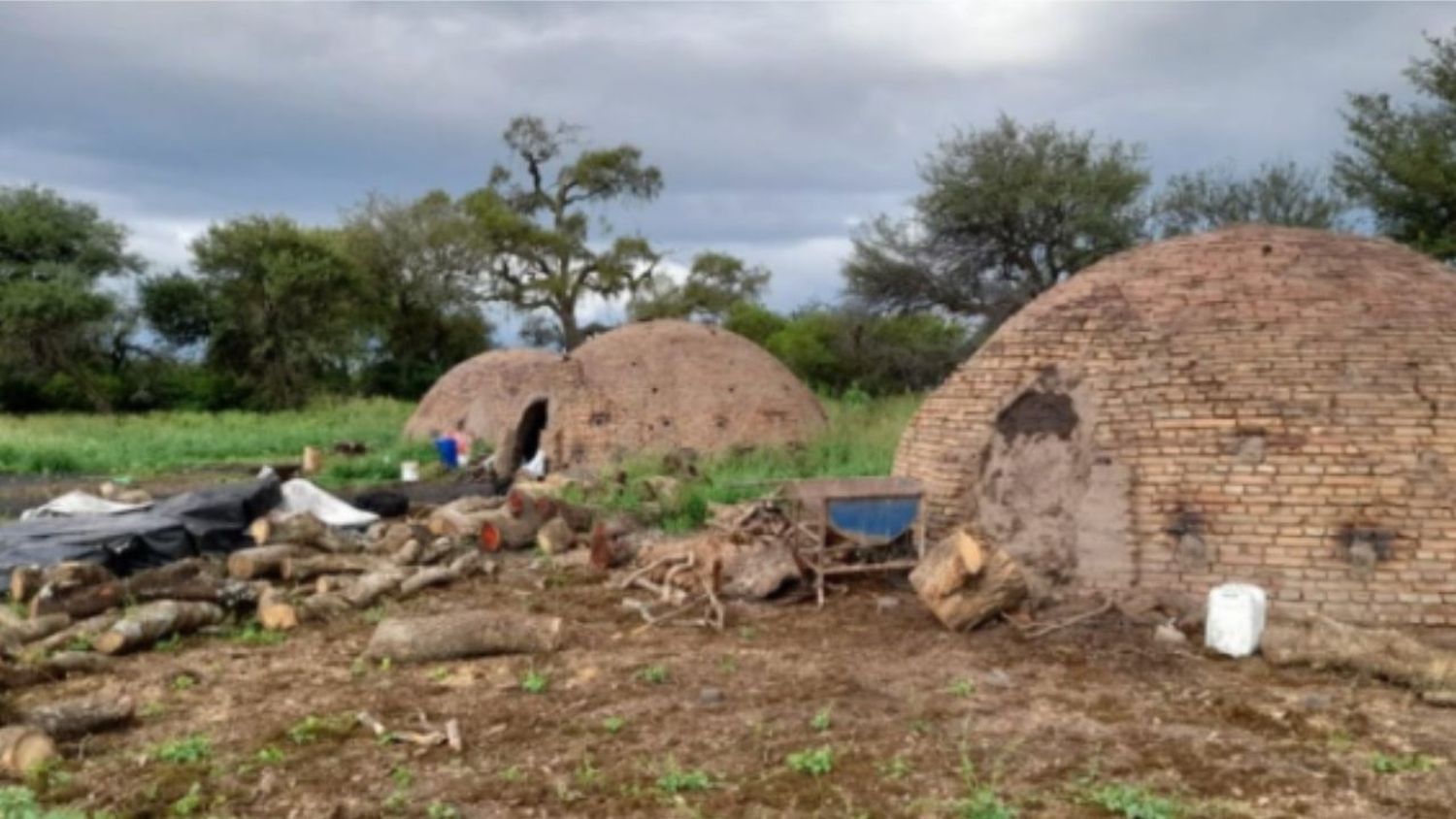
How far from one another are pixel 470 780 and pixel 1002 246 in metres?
24.4

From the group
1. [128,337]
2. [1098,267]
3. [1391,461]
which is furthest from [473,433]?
[128,337]

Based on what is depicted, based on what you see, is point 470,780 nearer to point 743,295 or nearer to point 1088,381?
point 1088,381

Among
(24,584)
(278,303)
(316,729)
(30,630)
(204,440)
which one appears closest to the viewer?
(316,729)

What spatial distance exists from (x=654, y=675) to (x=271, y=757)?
2263mm

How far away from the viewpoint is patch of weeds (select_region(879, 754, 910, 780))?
222 inches

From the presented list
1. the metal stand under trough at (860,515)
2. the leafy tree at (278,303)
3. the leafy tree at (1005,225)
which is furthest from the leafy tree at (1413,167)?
the leafy tree at (278,303)

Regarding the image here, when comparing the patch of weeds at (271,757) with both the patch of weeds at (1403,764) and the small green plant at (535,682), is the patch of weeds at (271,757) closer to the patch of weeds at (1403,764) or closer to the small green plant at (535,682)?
the small green plant at (535,682)

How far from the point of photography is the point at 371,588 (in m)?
10.2

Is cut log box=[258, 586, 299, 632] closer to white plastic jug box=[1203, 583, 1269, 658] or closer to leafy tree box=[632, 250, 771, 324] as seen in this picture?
white plastic jug box=[1203, 583, 1269, 658]

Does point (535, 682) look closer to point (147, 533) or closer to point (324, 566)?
point (324, 566)

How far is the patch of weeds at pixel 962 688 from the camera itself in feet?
22.9

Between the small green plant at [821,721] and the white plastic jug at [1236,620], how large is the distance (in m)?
2.79

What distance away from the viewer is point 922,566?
8.69 metres

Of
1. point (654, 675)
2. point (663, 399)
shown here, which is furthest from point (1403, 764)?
point (663, 399)
